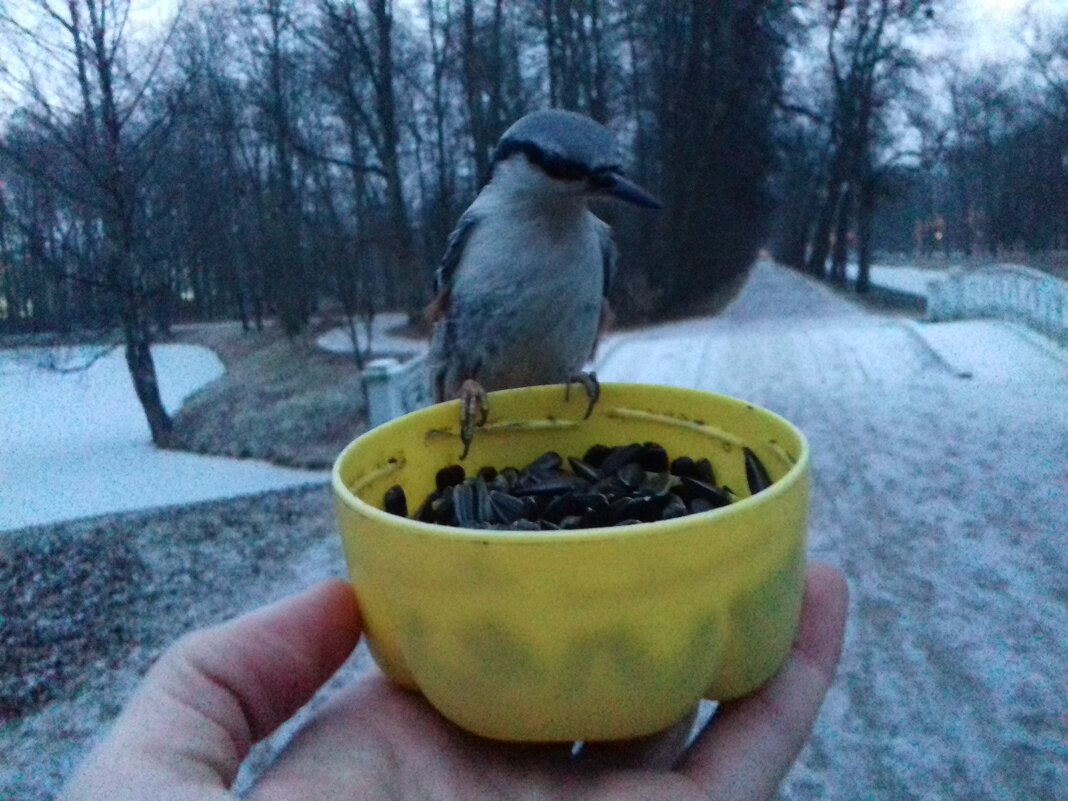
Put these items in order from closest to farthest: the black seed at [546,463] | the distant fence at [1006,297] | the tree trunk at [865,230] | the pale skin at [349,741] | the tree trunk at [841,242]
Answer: the pale skin at [349,741]
the black seed at [546,463]
the distant fence at [1006,297]
the tree trunk at [865,230]
the tree trunk at [841,242]

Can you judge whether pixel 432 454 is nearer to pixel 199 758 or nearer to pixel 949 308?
pixel 199 758

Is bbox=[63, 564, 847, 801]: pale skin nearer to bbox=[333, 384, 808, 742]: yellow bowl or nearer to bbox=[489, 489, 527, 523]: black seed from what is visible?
bbox=[333, 384, 808, 742]: yellow bowl

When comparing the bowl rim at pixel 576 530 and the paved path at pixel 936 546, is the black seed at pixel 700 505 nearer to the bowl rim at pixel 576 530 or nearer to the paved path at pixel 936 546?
the bowl rim at pixel 576 530

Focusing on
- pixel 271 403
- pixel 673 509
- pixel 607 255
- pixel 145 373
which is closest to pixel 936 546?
pixel 607 255

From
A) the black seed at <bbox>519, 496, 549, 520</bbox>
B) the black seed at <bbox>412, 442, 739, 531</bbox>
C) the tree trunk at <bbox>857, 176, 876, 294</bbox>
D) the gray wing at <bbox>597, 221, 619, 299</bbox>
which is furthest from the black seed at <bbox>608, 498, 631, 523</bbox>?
the tree trunk at <bbox>857, 176, 876, 294</bbox>

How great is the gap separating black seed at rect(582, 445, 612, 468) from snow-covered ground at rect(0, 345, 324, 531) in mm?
1097

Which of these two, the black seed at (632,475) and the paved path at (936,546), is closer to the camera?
the black seed at (632,475)

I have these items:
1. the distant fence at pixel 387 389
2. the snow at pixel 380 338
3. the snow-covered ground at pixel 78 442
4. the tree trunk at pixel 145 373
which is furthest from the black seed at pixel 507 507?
the snow at pixel 380 338

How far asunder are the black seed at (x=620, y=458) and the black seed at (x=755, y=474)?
21 centimetres

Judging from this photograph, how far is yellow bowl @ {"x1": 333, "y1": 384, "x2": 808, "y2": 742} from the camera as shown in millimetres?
721

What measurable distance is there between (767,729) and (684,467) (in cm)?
41

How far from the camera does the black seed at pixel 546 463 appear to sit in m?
1.32

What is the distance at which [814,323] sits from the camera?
8156 millimetres

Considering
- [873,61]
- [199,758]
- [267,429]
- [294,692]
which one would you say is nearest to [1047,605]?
[294,692]
